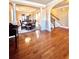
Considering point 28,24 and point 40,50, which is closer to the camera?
point 40,50

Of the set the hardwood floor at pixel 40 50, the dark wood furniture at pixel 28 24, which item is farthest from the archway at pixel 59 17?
the hardwood floor at pixel 40 50

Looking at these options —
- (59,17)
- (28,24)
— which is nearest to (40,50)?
(28,24)

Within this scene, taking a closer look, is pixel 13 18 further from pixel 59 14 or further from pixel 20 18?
pixel 59 14

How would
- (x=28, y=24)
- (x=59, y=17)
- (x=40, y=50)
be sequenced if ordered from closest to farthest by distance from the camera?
(x=40, y=50), (x=28, y=24), (x=59, y=17)

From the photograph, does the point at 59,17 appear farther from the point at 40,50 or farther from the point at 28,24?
the point at 40,50

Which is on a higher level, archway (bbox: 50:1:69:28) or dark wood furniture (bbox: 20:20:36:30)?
archway (bbox: 50:1:69:28)

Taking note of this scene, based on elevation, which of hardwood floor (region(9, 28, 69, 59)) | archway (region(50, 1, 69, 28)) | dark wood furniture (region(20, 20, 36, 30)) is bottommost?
hardwood floor (region(9, 28, 69, 59))

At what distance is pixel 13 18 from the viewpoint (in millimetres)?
7973

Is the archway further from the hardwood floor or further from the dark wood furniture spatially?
the hardwood floor

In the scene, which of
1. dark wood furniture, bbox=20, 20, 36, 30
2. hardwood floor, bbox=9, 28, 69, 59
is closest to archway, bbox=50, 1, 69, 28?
dark wood furniture, bbox=20, 20, 36, 30

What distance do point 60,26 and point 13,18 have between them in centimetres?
581

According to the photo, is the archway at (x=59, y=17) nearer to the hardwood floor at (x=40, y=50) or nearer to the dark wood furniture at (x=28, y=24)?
the dark wood furniture at (x=28, y=24)

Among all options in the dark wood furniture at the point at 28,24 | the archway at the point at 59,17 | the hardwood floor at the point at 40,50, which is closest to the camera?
the hardwood floor at the point at 40,50
